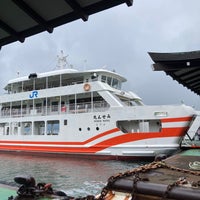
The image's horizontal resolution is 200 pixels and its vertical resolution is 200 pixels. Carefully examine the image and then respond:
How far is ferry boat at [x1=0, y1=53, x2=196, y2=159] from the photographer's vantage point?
14516 millimetres

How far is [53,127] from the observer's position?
19.5m

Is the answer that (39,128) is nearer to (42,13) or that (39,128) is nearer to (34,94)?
(34,94)

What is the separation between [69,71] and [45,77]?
2.33 meters

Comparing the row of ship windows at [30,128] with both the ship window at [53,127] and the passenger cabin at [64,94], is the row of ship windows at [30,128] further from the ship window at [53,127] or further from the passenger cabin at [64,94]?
the passenger cabin at [64,94]

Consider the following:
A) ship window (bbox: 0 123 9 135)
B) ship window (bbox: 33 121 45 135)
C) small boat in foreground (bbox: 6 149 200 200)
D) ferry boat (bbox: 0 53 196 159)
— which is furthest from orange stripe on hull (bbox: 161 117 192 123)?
ship window (bbox: 0 123 9 135)

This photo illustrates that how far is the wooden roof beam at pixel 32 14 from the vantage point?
3754mm

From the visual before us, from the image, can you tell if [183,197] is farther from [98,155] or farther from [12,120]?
[12,120]

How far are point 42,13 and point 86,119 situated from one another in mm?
12974

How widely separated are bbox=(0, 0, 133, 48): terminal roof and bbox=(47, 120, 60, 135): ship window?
49.0 ft

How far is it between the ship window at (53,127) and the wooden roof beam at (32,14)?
1510cm

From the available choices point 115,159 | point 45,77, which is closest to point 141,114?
point 115,159

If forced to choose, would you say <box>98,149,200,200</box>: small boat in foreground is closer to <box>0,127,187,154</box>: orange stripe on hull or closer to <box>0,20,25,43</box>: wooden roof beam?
<box>0,20,25,43</box>: wooden roof beam

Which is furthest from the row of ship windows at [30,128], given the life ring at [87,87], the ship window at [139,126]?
the ship window at [139,126]

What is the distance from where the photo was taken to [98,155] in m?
16.0
